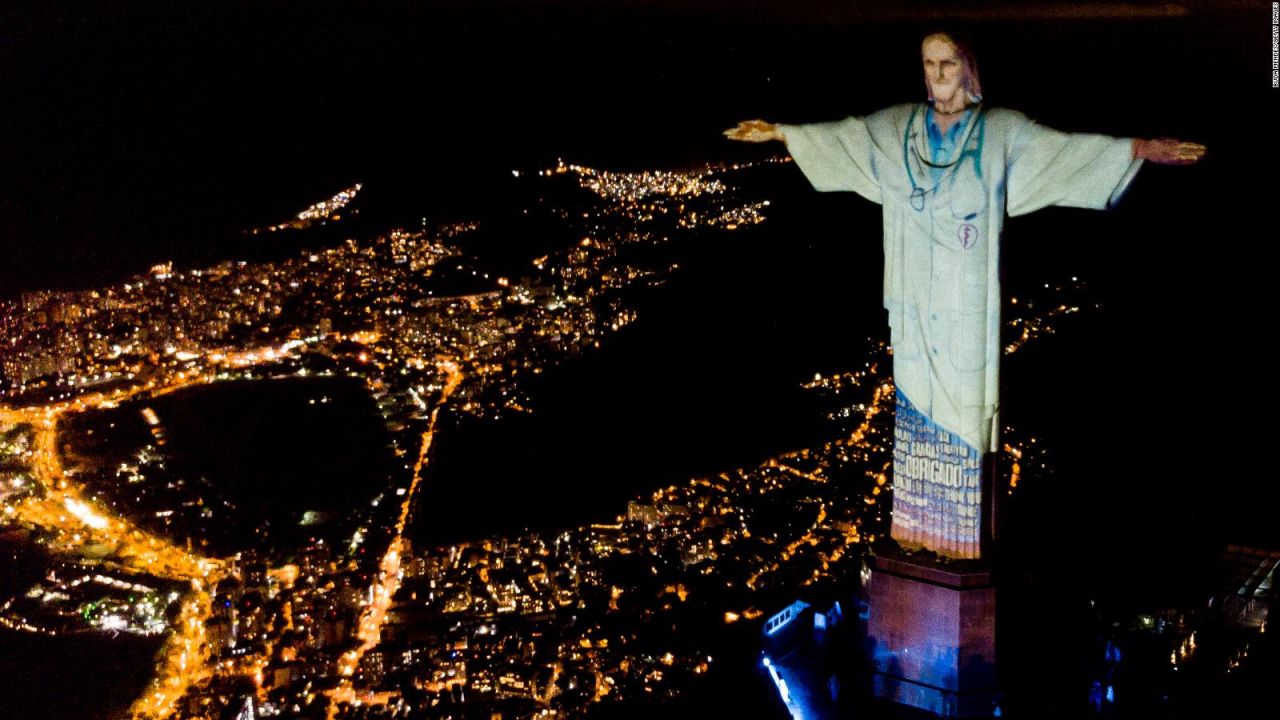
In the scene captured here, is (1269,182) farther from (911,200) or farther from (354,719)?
(354,719)

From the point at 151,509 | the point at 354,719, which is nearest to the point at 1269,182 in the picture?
the point at 354,719

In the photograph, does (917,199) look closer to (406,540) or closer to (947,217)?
(947,217)

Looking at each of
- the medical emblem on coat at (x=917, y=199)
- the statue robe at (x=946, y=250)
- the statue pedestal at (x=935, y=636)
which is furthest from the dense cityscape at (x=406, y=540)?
the medical emblem on coat at (x=917, y=199)

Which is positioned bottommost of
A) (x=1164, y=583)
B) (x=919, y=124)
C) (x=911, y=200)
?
(x=1164, y=583)

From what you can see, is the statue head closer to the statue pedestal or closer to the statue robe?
the statue robe

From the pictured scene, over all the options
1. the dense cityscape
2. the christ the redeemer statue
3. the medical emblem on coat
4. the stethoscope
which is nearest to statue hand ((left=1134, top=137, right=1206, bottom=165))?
the christ the redeemer statue
